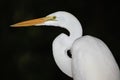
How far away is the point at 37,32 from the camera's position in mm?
2189

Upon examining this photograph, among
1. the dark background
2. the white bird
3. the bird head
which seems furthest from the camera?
the dark background

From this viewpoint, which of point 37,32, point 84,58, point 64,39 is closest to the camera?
point 84,58

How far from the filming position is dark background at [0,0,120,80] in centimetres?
216

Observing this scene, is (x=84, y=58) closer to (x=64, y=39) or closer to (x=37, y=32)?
(x=64, y=39)

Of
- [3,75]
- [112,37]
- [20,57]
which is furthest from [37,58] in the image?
[112,37]

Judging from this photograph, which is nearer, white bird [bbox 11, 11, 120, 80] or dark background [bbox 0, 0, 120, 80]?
white bird [bbox 11, 11, 120, 80]

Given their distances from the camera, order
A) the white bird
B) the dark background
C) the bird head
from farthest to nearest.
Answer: the dark background < the bird head < the white bird

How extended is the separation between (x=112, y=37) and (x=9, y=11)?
2.40 ft

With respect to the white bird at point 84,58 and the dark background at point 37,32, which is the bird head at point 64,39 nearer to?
the white bird at point 84,58

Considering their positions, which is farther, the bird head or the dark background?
the dark background

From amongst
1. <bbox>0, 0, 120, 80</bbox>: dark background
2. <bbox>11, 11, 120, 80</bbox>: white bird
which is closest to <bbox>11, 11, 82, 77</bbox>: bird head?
<bbox>11, 11, 120, 80</bbox>: white bird

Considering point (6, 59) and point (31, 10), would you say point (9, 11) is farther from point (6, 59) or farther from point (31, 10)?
point (6, 59)

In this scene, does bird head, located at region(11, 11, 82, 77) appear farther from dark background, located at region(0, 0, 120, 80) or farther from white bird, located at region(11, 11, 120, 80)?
dark background, located at region(0, 0, 120, 80)

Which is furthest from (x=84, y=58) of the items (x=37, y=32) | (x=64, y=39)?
(x=37, y=32)
